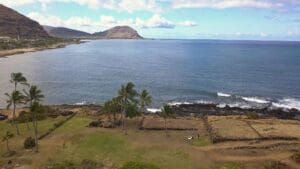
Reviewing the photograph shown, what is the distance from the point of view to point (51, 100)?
399 ft

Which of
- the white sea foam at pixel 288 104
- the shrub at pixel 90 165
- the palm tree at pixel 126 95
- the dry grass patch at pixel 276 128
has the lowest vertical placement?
the shrub at pixel 90 165

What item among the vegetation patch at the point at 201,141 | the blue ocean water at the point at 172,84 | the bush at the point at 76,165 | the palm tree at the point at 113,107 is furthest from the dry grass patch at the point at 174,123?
the blue ocean water at the point at 172,84

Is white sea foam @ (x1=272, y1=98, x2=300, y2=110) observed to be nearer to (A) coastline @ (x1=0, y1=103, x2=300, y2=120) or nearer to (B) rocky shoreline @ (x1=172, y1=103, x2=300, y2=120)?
(A) coastline @ (x1=0, y1=103, x2=300, y2=120)

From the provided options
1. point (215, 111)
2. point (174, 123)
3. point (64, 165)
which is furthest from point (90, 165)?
point (215, 111)

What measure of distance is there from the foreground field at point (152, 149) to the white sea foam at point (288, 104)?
3544 cm

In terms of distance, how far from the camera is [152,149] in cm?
7131

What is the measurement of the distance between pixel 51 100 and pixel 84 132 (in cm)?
4448

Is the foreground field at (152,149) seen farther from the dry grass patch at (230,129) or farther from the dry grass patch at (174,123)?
the dry grass patch at (174,123)

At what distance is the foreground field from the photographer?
214 ft

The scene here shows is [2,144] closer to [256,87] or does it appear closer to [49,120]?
[49,120]

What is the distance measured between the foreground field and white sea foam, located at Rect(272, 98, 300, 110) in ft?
116

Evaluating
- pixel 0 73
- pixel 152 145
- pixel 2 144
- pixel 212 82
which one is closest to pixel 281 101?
pixel 212 82

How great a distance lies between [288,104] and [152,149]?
62709 mm

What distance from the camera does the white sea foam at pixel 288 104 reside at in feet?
377
